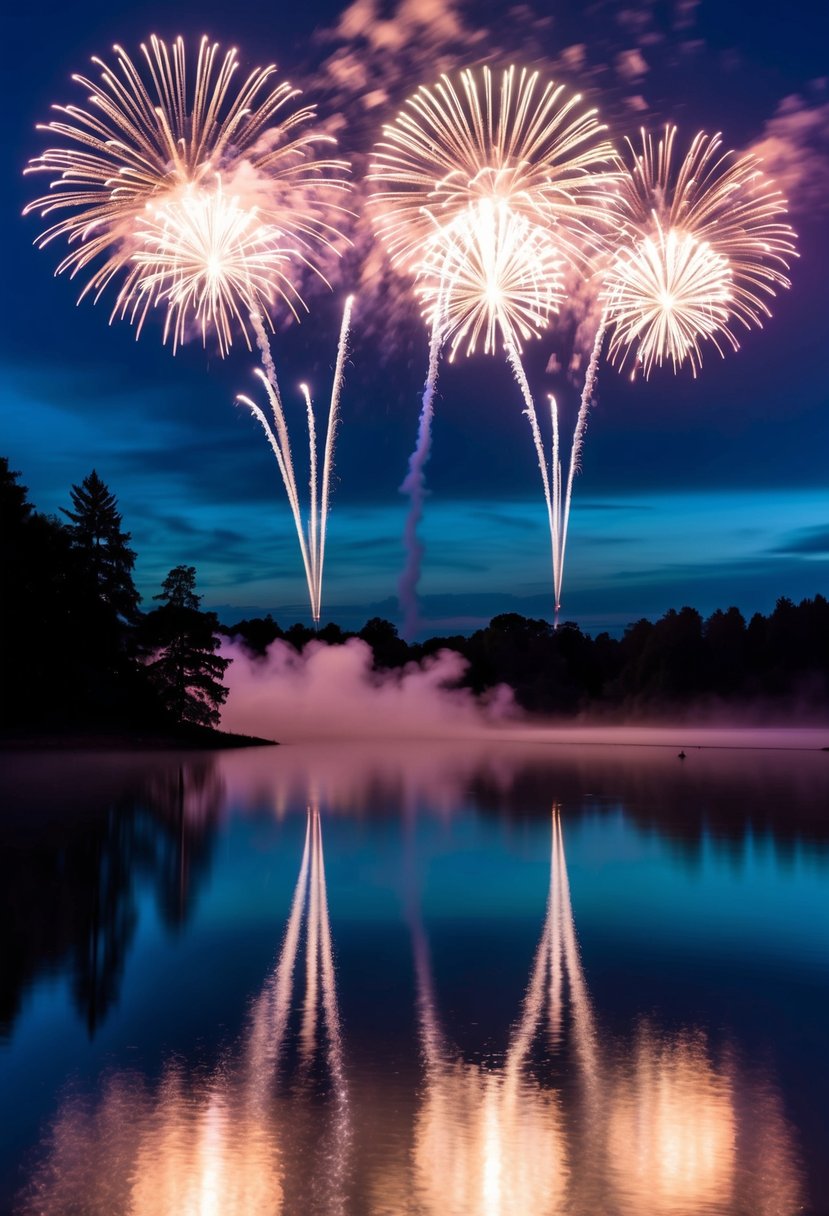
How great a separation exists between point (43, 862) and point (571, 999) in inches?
665

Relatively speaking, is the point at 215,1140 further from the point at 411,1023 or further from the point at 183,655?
the point at 183,655

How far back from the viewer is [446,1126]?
472 inches

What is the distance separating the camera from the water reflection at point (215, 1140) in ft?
33.7

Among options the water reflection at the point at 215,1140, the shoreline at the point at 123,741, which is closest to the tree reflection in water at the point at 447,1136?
the water reflection at the point at 215,1140

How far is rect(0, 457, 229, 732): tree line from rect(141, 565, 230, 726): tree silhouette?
0.08m

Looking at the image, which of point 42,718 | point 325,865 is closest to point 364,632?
point 42,718

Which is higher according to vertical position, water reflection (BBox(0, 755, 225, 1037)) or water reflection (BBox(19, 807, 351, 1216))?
water reflection (BBox(19, 807, 351, 1216))

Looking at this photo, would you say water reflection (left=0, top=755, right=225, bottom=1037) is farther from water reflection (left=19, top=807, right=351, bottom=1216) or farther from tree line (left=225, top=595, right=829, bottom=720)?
tree line (left=225, top=595, right=829, bottom=720)

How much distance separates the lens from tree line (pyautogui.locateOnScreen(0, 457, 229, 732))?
97.8m

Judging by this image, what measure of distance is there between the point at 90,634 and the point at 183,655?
7.70 metres

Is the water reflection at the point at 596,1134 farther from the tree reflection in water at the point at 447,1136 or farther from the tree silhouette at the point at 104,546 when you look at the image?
the tree silhouette at the point at 104,546

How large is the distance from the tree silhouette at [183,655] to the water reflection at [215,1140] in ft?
310

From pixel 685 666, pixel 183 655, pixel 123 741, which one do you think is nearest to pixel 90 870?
pixel 123 741

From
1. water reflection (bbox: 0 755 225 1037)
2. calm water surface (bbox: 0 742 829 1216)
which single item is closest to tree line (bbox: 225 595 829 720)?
water reflection (bbox: 0 755 225 1037)
